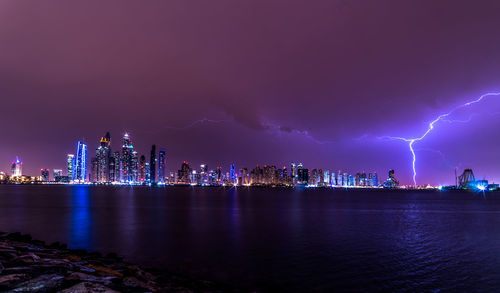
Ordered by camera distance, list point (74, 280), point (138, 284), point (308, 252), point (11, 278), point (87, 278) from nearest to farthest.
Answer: point (11, 278), point (74, 280), point (87, 278), point (138, 284), point (308, 252)

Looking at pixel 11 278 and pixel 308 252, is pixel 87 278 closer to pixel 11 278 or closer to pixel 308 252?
pixel 11 278

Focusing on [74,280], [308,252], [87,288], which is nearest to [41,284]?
[74,280]

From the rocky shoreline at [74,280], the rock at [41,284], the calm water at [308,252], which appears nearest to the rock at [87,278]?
the rocky shoreline at [74,280]

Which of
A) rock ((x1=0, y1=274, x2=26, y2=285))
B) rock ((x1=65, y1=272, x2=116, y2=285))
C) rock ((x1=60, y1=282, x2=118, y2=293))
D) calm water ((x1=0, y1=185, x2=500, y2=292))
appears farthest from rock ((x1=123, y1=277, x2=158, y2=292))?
calm water ((x1=0, y1=185, x2=500, y2=292))

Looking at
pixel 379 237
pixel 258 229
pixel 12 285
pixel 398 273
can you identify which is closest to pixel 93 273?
pixel 12 285

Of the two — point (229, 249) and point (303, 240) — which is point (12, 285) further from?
point (303, 240)

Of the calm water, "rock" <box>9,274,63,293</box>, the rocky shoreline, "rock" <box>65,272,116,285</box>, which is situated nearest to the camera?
"rock" <box>9,274,63,293</box>

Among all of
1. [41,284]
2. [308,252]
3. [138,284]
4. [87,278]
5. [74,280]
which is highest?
[41,284]

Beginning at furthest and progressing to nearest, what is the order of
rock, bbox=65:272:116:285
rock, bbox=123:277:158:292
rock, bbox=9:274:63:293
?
rock, bbox=123:277:158:292 < rock, bbox=65:272:116:285 < rock, bbox=9:274:63:293

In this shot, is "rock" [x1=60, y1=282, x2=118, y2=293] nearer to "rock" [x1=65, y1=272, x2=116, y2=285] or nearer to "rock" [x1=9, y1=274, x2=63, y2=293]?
A: "rock" [x1=9, y1=274, x2=63, y2=293]
